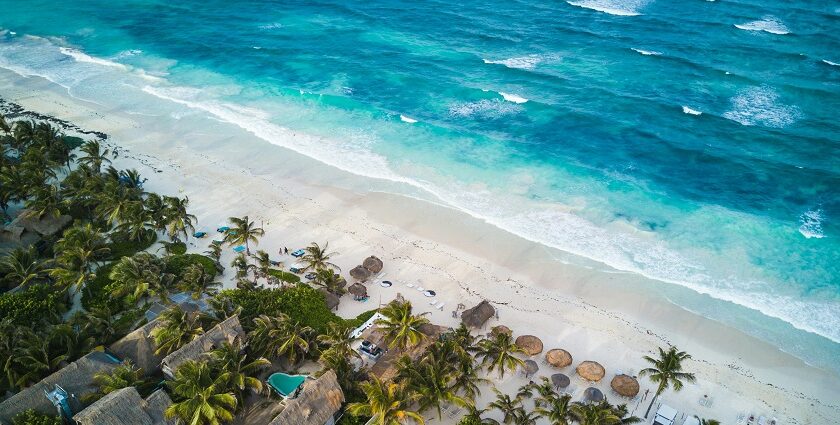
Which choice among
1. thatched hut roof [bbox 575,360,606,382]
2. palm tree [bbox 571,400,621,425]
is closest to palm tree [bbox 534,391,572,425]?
palm tree [bbox 571,400,621,425]

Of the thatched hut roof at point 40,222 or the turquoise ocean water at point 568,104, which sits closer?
the thatched hut roof at point 40,222

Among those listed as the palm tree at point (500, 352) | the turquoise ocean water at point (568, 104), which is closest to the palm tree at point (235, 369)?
the palm tree at point (500, 352)

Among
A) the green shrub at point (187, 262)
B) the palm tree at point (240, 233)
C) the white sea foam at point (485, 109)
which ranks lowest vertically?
the green shrub at point (187, 262)

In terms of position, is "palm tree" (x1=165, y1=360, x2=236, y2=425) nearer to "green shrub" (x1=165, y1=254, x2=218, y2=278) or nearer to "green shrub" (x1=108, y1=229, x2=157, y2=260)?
"green shrub" (x1=165, y1=254, x2=218, y2=278)

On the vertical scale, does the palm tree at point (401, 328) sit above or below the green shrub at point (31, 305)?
above

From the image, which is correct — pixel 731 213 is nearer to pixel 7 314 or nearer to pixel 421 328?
pixel 421 328

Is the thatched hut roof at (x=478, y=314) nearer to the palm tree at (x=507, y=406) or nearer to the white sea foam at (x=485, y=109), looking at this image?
the palm tree at (x=507, y=406)

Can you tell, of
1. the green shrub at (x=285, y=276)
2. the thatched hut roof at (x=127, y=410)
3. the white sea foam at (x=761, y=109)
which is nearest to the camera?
the thatched hut roof at (x=127, y=410)
